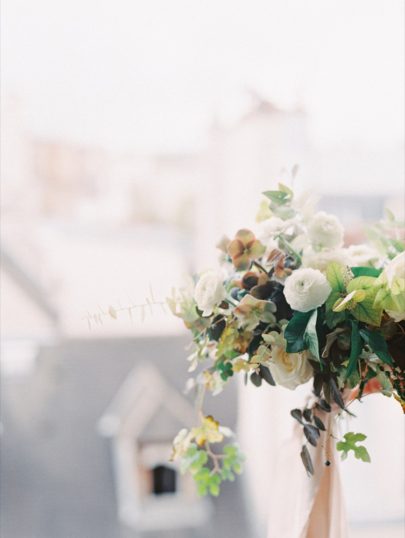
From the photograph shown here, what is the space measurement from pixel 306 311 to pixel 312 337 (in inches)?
1.5

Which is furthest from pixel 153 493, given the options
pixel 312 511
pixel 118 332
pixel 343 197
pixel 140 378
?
pixel 343 197

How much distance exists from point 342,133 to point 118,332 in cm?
60

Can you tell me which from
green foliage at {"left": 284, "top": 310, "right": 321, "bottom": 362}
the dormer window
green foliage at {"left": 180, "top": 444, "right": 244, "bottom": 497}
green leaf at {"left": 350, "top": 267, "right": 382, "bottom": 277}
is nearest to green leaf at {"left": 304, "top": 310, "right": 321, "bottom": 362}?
green foliage at {"left": 284, "top": 310, "right": 321, "bottom": 362}

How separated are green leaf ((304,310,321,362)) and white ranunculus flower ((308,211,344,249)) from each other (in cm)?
12

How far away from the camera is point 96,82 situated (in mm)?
1372

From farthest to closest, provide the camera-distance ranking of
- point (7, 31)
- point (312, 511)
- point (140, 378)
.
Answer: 1. point (140, 378)
2. point (7, 31)
3. point (312, 511)

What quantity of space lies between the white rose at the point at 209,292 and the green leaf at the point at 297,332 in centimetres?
10

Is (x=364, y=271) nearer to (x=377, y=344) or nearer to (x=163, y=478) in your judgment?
(x=377, y=344)

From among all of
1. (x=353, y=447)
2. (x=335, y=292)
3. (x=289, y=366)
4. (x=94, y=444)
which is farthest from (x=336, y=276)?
(x=94, y=444)

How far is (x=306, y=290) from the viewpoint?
0.92 metres

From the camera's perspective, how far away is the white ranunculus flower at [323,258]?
976 mm

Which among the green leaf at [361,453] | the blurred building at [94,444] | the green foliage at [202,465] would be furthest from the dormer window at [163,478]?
the green leaf at [361,453]

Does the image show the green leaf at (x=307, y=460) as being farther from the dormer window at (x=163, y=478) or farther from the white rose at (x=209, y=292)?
the dormer window at (x=163, y=478)

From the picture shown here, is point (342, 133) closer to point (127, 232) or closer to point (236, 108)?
point (236, 108)
